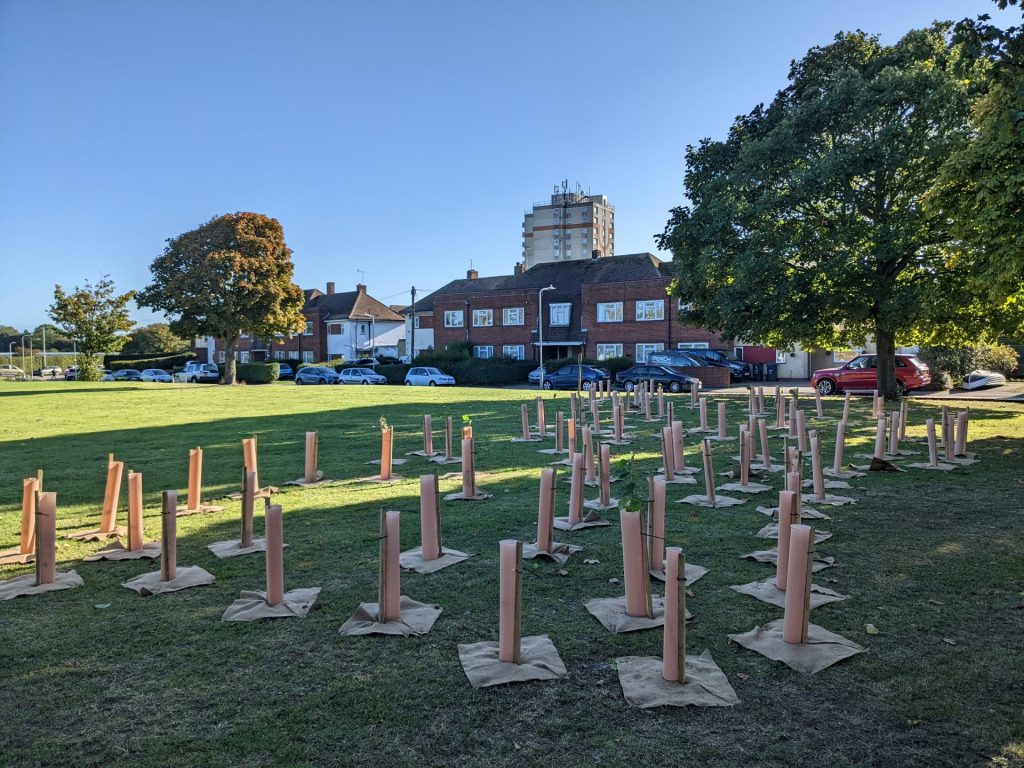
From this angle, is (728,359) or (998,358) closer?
(998,358)

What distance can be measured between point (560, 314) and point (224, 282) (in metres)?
23.8

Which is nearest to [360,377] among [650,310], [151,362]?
[650,310]

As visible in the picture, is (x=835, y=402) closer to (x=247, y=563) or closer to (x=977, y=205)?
(x=977, y=205)

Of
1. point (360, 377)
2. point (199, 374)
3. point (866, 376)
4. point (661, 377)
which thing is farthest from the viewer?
point (199, 374)

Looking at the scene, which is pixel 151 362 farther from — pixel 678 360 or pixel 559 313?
pixel 678 360

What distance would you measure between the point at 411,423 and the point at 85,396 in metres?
18.6

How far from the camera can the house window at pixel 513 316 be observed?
5419cm

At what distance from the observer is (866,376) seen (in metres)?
26.2

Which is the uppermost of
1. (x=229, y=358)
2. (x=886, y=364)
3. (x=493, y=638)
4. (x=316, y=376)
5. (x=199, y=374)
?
(x=229, y=358)

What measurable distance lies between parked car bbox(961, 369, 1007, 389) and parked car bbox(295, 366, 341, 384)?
3808 cm

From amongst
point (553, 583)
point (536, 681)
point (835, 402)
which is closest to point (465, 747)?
point (536, 681)

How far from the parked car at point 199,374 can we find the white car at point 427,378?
20565mm

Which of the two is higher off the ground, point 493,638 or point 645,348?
point 645,348

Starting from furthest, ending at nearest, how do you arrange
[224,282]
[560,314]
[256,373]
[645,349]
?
1. [560,314]
2. [256,373]
3. [645,349]
4. [224,282]
